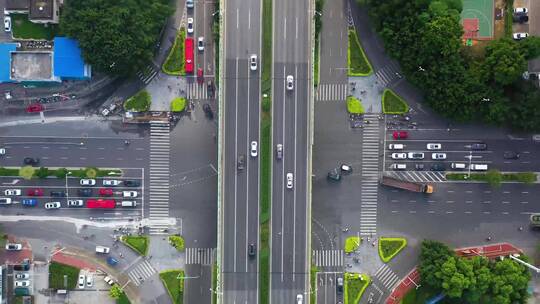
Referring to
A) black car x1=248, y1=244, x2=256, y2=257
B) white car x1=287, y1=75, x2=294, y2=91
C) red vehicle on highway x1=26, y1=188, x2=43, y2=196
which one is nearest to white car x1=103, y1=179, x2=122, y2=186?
red vehicle on highway x1=26, y1=188, x2=43, y2=196

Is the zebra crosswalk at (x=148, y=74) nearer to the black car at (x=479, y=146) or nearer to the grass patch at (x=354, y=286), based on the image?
the grass patch at (x=354, y=286)

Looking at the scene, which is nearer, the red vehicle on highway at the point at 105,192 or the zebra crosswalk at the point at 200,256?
the red vehicle on highway at the point at 105,192

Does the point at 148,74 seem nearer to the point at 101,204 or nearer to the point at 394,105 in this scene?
the point at 101,204

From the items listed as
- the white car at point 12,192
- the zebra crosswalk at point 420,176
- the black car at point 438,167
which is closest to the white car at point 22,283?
the white car at point 12,192

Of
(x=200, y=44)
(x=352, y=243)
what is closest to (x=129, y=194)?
(x=200, y=44)

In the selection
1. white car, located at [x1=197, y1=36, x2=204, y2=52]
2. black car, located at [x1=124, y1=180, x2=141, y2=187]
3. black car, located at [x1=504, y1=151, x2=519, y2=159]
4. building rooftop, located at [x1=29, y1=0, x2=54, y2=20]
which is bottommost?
black car, located at [x1=124, y1=180, x2=141, y2=187]

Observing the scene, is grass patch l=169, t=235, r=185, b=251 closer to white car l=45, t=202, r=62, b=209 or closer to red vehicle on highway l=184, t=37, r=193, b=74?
white car l=45, t=202, r=62, b=209

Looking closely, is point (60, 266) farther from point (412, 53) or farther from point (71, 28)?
point (412, 53)
